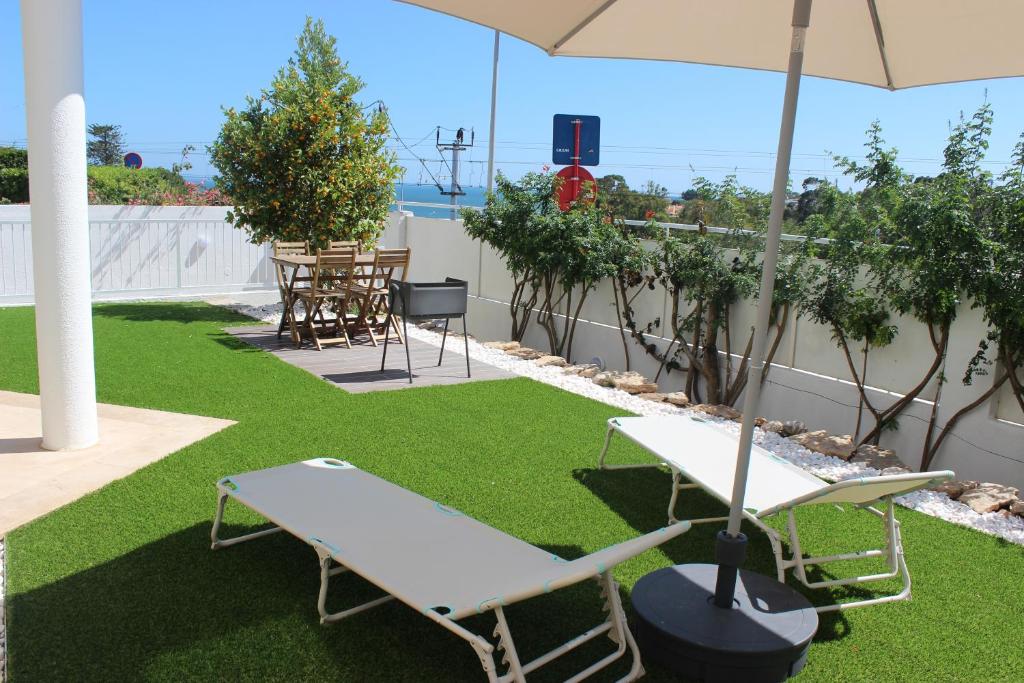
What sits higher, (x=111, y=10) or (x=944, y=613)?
(x=111, y=10)

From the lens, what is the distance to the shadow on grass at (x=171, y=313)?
404 inches

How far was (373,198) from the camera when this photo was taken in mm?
10562

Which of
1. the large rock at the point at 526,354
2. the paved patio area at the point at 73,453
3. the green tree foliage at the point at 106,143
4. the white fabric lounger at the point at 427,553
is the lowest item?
the large rock at the point at 526,354

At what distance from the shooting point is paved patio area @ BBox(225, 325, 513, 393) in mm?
7324

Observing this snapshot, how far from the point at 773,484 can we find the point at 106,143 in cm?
4116

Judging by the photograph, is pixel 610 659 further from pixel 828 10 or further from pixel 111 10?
pixel 111 10

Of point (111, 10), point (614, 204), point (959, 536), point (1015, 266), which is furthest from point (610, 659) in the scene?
point (111, 10)

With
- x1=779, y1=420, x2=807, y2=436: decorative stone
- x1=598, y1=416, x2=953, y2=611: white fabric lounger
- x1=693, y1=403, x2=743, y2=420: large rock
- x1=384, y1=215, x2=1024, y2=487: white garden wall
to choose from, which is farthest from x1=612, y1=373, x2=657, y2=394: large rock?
x1=598, y1=416, x2=953, y2=611: white fabric lounger

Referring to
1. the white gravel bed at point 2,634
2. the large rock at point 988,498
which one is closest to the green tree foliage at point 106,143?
the white gravel bed at point 2,634

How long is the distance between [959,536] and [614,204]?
592cm

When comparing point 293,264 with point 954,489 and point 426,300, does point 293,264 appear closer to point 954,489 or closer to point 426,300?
point 426,300

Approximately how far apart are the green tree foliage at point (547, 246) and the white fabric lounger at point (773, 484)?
4256mm

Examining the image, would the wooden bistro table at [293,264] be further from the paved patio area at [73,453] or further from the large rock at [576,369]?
the paved patio area at [73,453]

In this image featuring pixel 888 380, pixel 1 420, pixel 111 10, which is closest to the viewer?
pixel 1 420
